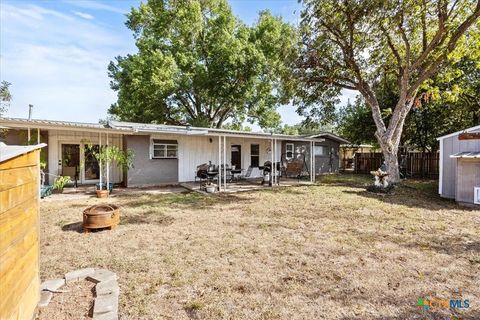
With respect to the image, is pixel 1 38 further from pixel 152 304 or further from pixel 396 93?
pixel 396 93

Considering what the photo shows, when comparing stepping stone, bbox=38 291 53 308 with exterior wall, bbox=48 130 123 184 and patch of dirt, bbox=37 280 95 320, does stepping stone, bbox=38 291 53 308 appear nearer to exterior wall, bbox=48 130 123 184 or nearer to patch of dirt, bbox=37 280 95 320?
patch of dirt, bbox=37 280 95 320

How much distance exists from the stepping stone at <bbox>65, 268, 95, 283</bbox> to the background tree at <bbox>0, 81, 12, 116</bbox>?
16973 mm

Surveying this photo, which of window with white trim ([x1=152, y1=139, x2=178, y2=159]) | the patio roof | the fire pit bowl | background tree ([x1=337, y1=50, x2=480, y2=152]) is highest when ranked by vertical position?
background tree ([x1=337, y1=50, x2=480, y2=152])

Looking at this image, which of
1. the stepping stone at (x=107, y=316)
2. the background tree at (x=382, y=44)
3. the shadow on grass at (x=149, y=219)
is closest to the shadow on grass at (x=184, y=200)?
the shadow on grass at (x=149, y=219)

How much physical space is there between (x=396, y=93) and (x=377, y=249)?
14031 mm

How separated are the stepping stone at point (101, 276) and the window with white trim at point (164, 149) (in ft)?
27.9

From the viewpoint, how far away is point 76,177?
10.9 meters

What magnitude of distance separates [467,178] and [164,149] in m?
11.4

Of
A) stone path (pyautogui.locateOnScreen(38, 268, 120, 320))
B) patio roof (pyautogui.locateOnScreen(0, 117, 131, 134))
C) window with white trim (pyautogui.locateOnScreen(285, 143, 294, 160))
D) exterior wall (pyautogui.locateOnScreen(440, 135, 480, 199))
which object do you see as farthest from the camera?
window with white trim (pyautogui.locateOnScreen(285, 143, 294, 160))

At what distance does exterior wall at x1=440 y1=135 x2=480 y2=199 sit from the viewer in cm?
884

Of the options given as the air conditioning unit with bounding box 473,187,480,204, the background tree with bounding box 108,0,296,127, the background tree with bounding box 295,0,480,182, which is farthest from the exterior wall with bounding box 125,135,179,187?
the air conditioning unit with bounding box 473,187,480,204

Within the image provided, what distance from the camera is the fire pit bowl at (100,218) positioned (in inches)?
203

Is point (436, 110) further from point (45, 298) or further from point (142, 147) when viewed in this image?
point (45, 298)

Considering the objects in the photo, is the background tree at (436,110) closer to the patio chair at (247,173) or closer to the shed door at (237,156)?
the patio chair at (247,173)
